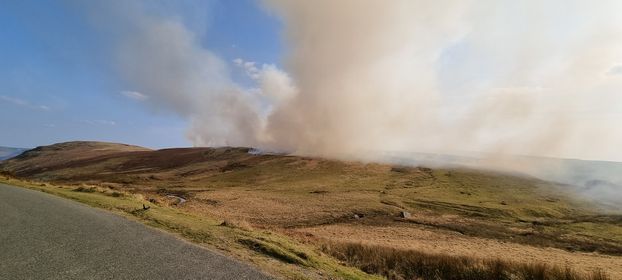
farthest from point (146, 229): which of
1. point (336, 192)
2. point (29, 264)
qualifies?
point (336, 192)

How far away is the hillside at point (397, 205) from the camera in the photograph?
131 ft

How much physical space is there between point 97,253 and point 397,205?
2246 inches

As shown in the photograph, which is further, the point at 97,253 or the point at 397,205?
the point at 397,205

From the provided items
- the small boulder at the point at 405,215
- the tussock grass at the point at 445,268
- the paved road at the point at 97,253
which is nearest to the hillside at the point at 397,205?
the small boulder at the point at 405,215

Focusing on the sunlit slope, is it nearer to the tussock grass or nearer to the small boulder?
the small boulder

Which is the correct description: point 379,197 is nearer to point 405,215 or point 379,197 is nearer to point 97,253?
point 405,215

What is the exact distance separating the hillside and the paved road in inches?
454

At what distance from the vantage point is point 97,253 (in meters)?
11.8

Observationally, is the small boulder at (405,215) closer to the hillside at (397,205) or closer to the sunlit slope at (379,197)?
the hillside at (397,205)

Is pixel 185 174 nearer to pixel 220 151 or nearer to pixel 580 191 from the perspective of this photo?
pixel 220 151

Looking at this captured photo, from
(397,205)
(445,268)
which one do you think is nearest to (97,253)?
(445,268)

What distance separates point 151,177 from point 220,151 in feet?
138

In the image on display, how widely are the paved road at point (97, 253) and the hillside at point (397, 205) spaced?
37.8 feet

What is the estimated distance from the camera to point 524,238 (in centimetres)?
4597
